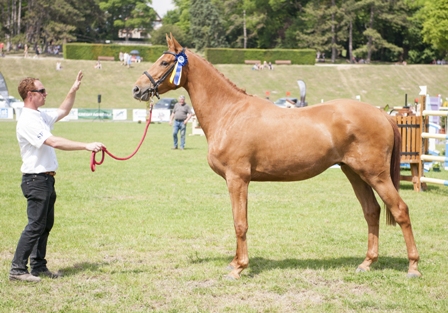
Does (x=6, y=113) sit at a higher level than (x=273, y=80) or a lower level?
lower

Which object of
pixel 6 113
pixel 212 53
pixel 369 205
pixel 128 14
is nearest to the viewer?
pixel 369 205

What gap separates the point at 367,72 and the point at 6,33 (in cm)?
5353

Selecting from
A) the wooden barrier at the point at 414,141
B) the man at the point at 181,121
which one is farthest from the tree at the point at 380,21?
the wooden barrier at the point at 414,141

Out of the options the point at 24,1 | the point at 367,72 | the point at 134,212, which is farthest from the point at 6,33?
the point at 134,212

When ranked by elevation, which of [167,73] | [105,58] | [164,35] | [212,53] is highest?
[164,35]

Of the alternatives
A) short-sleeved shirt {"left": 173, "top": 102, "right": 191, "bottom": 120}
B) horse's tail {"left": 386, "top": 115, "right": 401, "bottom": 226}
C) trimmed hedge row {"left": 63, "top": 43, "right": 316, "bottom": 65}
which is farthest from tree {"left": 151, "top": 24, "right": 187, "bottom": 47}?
horse's tail {"left": 386, "top": 115, "right": 401, "bottom": 226}

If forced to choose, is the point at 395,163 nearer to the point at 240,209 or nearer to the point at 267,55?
the point at 240,209

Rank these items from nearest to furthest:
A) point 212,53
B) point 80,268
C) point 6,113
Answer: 1. point 80,268
2. point 6,113
3. point 212,53

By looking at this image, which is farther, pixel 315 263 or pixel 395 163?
pixel 315 263

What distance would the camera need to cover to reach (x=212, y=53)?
7325 centimetres

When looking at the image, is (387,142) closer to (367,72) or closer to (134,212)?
(134,212)

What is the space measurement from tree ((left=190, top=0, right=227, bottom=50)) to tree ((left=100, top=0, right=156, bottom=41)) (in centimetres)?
2244

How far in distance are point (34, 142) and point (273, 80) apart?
2518 inches

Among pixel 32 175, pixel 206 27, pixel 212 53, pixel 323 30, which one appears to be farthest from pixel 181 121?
pixel 206 27
